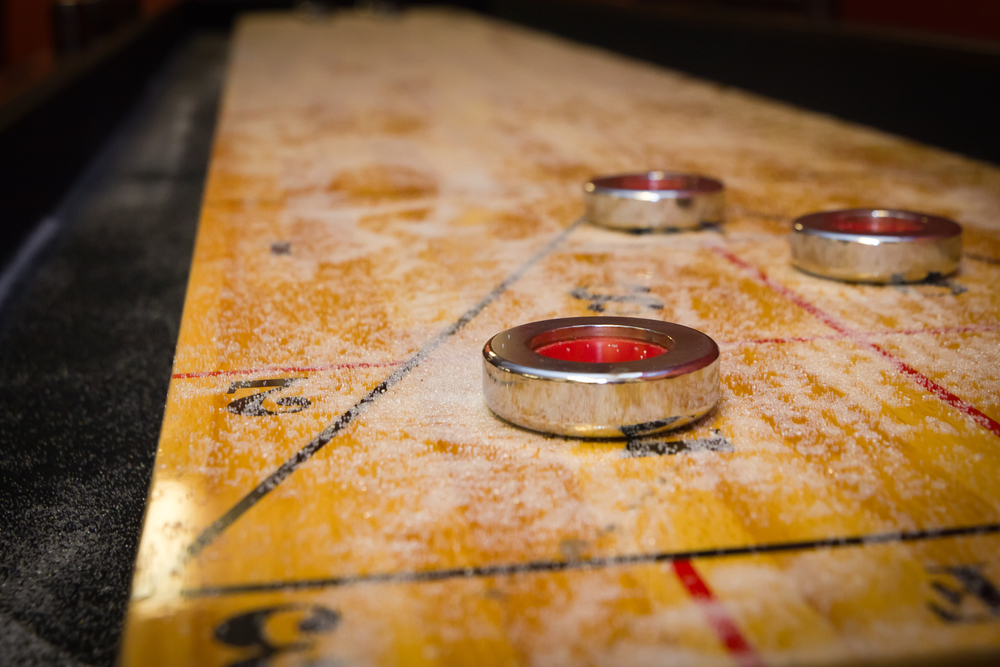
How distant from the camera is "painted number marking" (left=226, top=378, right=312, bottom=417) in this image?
2.80ft

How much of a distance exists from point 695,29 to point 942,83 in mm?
1859

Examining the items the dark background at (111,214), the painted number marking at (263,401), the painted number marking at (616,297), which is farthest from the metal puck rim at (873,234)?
the dark background at (111,214)

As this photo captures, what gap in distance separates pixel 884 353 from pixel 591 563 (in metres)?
0.52

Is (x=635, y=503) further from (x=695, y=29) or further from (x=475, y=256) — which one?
(x=695, y=29)

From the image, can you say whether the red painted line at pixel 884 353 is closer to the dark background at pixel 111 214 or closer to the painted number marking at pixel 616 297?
the painted number marking at pixel 616 297

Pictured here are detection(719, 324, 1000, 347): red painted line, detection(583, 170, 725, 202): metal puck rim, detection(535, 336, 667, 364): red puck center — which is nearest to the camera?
detection(535, 336, 667, 364): red puck center

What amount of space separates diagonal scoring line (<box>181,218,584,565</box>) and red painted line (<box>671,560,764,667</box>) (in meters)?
0.29

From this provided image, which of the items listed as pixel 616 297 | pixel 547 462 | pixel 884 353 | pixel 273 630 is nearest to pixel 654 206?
pixel 616 297

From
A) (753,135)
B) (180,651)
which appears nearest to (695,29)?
(753,135)

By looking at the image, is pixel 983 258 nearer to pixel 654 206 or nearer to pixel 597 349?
pixel 654 206

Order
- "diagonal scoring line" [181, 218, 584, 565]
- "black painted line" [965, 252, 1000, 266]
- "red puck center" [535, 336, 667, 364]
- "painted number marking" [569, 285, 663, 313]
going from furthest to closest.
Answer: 1. "black painted line" [965, 252, 1000, 266]
2. "painted number marking" [569, 285, 663, 313]
3. "red puck center" [535, 336, 667, 364]
4. "diagonal scoring line" [181, 218, 584, 565]

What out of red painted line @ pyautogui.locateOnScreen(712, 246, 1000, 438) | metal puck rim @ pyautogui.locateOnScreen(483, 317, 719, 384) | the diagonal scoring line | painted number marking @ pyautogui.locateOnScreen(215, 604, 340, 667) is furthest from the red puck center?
painted number marking @ pyautogui.locateOnScreen(215, 604, 340, 667)

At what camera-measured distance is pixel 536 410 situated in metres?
0.78

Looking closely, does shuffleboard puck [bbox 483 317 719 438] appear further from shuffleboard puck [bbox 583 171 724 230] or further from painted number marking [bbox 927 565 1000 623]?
shuffleboard puck [bbox 583 171 724 230]
